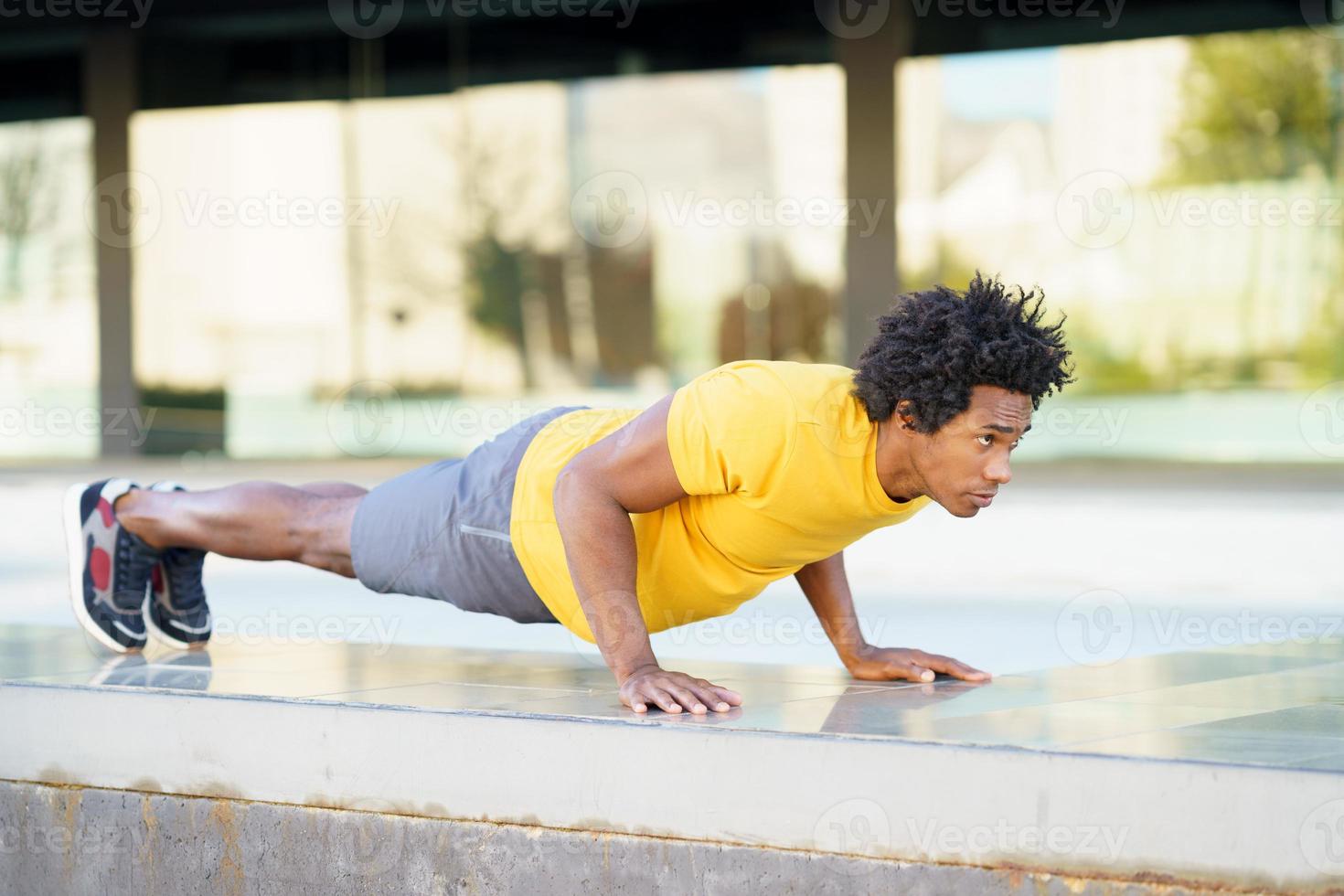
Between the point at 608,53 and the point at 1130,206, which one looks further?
the point at 608,53

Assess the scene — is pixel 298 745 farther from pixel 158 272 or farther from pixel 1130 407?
pixel 158 272

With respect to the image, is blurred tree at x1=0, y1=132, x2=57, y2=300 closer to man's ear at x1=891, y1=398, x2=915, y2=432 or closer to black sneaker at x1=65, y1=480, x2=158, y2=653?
black sneaker at x1=65, y1=480, x2=158, y2=653

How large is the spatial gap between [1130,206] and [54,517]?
25.5 feet

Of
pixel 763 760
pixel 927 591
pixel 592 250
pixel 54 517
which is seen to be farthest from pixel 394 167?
pixel 763 760

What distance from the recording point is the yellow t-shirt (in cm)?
308

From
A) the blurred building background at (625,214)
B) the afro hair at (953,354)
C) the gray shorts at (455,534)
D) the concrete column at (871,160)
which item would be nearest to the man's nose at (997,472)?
the afro hair at (953,354)

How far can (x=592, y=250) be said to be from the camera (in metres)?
12.8

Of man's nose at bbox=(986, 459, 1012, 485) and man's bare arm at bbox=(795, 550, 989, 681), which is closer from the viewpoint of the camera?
man's nose at bbox=(986, 459, 1012, 485)

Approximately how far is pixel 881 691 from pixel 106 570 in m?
2.07

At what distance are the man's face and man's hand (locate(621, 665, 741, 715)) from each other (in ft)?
1.88

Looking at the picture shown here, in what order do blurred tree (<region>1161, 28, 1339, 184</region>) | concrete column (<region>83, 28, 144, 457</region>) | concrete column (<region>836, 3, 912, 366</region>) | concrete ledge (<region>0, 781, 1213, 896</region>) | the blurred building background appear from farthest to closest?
concrete column (<region>83, 28, 144, 457</region>)
concrete column (<region>836, 3, 912, 366</region>)
the blurred building background
blurred tree (<region>1161, 28, 1339, 184</region>)
concrete ledge (<region>0, 781, 1213, 896</region>)

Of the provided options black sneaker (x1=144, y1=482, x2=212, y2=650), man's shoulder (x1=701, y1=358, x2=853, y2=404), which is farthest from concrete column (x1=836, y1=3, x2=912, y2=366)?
man's shoulder (x1=701, y1=358, x2=853, y2=404)

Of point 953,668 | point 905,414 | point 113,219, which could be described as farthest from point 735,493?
point 113,219

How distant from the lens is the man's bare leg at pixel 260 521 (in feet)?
13.1
